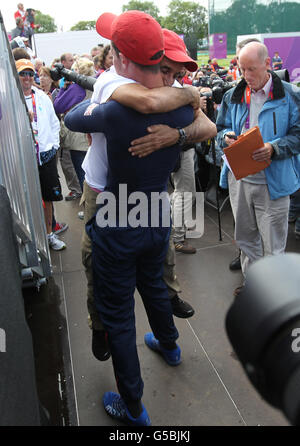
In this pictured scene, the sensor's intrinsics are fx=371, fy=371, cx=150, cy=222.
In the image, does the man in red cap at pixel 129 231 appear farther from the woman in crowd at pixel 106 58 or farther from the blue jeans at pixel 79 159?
the blue jeans at pixel 79 159

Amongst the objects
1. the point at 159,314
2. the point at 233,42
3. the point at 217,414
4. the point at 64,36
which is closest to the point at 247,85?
the point at 159,314

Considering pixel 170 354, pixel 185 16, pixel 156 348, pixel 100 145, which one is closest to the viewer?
pixel 100 145

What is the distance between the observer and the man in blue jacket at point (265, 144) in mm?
2646

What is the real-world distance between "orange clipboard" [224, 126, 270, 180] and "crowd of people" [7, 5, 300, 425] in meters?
0.06

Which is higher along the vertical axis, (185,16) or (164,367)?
(185,16)

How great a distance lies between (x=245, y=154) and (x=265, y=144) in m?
0.16

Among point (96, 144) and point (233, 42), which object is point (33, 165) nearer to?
point (96, 144)

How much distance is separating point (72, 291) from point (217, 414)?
179 cm

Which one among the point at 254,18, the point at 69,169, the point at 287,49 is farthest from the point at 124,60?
the point at 254,18

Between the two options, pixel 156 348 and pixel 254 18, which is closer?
pixel 156 348

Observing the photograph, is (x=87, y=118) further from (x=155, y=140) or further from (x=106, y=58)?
(x=106, y=58)

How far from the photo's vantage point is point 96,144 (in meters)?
1.85

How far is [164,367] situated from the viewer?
2.52m

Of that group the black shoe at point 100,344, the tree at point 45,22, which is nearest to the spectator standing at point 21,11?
the black shoe at point 100,344
